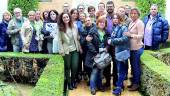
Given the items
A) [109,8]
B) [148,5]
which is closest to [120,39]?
[109,8]

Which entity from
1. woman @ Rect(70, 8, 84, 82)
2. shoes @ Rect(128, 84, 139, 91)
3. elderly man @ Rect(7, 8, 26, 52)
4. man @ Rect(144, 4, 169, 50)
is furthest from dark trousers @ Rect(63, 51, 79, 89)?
man @ Rect(144, 4, 169, 50)

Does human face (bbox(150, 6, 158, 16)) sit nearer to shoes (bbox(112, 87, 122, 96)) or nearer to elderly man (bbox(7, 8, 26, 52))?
shoes (bbox(112, 87, 122, 96))

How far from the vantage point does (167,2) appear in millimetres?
18781

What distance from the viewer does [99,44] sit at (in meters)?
10.2

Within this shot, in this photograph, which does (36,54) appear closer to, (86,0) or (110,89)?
(110,89)

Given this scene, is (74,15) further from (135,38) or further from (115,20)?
(135,38)

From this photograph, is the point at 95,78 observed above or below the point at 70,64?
below

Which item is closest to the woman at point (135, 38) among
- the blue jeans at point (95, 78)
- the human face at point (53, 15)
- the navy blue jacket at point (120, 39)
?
the navy blue jacket at point (120, 39)

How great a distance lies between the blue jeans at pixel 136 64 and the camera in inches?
399

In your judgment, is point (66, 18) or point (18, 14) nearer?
point (66, 18)

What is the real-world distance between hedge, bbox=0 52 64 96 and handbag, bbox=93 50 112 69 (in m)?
0.79

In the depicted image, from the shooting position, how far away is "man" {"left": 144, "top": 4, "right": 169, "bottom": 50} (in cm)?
1206

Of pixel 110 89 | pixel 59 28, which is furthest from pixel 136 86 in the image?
pixel 59 28

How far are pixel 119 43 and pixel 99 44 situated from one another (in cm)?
56
